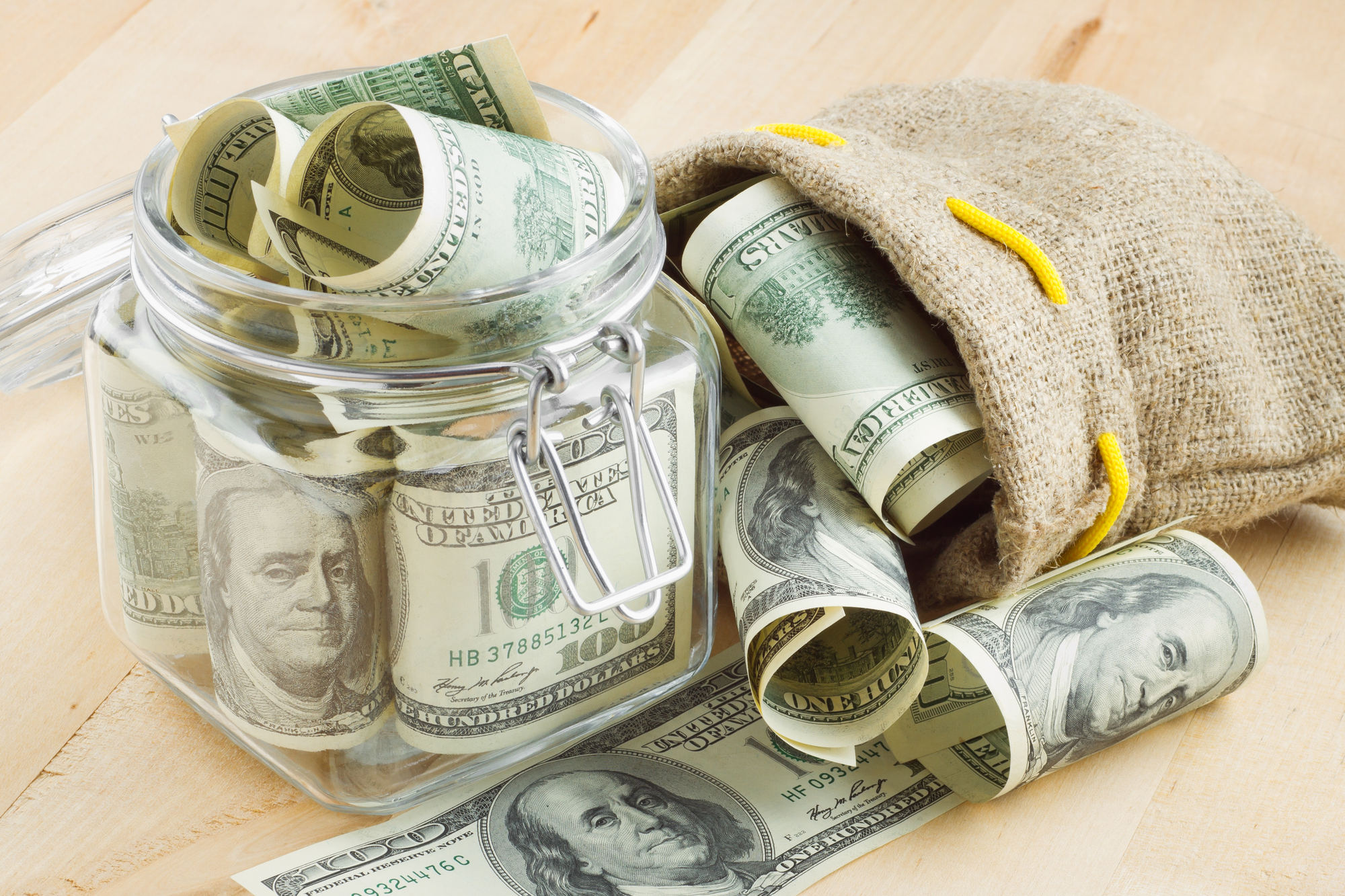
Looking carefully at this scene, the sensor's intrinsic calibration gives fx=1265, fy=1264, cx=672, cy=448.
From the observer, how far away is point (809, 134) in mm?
570

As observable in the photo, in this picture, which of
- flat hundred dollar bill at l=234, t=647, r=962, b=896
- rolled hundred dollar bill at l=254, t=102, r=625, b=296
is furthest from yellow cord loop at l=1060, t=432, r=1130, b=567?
rolled hundred dollar bill at l=254, t=102, r=625, b=296

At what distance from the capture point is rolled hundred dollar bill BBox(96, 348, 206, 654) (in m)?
0.45

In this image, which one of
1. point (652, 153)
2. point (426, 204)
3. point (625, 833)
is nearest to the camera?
point (426, 204)

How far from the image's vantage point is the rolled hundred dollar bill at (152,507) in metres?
0.45

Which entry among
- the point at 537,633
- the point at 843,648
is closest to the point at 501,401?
the point at 537,633

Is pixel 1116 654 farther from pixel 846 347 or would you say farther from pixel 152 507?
pixel 152 507

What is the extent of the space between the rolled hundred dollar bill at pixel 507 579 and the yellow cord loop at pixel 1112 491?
0.57 ft

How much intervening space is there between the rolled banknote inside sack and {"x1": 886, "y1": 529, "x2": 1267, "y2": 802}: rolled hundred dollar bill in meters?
0.29

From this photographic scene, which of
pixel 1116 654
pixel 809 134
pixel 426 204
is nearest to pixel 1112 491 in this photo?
pixel 1116 654

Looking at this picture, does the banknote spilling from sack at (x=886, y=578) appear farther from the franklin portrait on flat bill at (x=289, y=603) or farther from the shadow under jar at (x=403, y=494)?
the franklin portrait on flat bill at (x=289, y=603)

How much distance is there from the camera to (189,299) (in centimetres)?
39

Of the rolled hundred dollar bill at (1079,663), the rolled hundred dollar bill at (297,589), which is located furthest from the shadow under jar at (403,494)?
the rolled hundred dollar bill at (1079,663)

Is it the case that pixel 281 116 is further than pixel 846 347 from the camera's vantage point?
No

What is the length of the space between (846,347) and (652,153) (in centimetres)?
30
